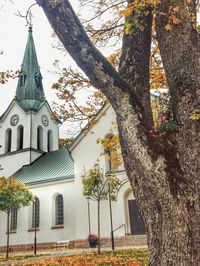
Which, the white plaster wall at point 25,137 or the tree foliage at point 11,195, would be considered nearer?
the tree foliage at point 11,195

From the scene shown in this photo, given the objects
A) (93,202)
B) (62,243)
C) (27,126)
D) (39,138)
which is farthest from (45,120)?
(62,243)

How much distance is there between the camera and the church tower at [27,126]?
3203cm

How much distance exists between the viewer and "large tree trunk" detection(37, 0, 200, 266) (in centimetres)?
329

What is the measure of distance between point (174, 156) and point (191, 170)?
24 cm

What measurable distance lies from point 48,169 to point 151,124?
25.2 m

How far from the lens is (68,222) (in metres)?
24.3

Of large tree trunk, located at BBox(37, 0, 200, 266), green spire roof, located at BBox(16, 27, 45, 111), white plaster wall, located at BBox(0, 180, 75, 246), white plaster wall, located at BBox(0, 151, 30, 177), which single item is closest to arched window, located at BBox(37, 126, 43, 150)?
white plaster wall, located at BBox(0, 151, 30, 177)

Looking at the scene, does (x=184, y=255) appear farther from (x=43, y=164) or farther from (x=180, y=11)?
(x=43, y=164)

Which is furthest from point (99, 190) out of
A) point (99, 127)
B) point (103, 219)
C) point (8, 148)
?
point (8, 148)

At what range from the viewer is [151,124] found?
3.85 metres

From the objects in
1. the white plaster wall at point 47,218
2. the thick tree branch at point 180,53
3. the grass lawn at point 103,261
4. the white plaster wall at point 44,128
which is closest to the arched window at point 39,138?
the white plaster wall at point 44,128

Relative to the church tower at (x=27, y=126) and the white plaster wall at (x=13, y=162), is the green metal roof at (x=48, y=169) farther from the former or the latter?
the church tower at (x=27, y=126)

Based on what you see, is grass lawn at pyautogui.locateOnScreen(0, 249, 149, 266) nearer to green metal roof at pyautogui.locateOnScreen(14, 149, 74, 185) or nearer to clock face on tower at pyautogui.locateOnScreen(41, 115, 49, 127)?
green metal roof at pyautogui.locateOnScreen(14, 149, 74, 185)

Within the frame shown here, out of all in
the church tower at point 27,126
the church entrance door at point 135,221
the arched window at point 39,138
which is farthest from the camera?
the arched window at point 39,138
